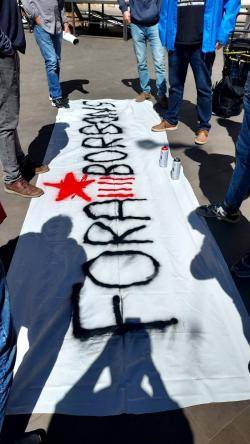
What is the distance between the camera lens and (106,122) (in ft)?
15.2

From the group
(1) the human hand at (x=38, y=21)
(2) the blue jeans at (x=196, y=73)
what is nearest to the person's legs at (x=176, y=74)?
(2) the blue jeans at (x=196, y=73)

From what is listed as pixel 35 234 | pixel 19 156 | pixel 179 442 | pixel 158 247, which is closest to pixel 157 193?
pixel 158 247

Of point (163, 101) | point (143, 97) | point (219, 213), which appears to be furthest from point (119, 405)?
point (143, 97)

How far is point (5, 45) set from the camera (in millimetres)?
2543

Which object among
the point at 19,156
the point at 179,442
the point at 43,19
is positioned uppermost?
the point at 43,19

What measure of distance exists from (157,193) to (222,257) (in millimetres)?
949

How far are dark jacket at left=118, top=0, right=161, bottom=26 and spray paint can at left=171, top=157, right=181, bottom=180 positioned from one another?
217cm

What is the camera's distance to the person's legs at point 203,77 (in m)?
3.66

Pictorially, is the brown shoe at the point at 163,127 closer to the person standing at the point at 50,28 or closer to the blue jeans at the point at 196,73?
the blue jeans at the point at 196,73

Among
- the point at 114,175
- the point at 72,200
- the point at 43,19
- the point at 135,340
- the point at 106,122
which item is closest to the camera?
the point at 135,340

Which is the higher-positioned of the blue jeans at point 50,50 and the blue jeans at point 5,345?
the blue jeans at point 50,50

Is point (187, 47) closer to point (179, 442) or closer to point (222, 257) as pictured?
point (222, 257)

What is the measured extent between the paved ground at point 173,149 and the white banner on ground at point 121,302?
59mm

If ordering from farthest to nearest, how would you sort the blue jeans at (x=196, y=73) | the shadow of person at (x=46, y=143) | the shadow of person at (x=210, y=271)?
the shadow of person at (x=46, y=143) → the blue jeans at (x=196, y=73) → the shadow of person at (x=210, y=271)
